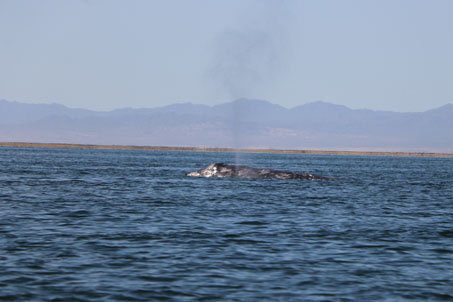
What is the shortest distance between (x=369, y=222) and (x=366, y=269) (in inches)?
431

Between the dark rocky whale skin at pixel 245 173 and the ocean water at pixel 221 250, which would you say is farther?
the dark rocky whale skin at pixel 245 173

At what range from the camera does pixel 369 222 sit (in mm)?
28562

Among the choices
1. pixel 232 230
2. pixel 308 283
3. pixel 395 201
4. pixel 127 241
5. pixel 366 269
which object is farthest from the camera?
pixel 395 201

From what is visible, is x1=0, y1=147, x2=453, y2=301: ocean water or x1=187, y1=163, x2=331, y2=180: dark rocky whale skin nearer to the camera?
x1=0, y1=147, x2=453, y2=301: ocean water

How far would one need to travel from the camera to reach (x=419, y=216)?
31.5 m

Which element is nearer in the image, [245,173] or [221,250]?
[221,250]

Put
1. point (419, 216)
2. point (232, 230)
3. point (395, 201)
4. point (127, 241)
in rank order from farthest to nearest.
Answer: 1. point (395, 201)
2. point (419, 216)
3. point (232, 230)
4. point (127, 241)

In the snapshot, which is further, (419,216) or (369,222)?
(419,216)

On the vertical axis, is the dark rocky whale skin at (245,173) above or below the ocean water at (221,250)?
above

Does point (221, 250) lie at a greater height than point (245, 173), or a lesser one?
lesser

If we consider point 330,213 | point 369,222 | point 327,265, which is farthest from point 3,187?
point 327,265

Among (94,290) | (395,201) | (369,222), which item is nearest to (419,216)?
(369,222)

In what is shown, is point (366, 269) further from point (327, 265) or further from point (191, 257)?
point (191, 257)

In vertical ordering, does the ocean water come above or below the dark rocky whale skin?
below
